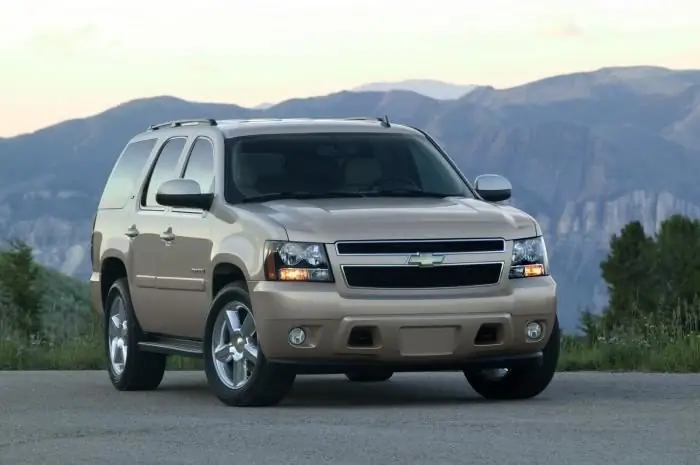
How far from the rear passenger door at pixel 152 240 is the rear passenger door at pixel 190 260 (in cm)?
10

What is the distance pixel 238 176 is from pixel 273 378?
1.64 meters

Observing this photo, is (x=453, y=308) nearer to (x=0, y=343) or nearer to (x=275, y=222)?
(x=275, y=222)

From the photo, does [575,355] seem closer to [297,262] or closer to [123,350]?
[123,350]

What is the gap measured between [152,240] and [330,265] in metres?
2.31

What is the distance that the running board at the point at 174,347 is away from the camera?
1212 cm

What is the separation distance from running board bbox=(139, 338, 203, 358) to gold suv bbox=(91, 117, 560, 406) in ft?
0.06

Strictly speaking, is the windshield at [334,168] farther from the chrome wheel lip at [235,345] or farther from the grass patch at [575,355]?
the grass patch at [575,355]

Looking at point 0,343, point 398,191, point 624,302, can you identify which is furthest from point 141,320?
point 624,302

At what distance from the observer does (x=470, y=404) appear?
38.0 feet

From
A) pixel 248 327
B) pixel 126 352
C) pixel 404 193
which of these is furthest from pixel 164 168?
pixel 248 327

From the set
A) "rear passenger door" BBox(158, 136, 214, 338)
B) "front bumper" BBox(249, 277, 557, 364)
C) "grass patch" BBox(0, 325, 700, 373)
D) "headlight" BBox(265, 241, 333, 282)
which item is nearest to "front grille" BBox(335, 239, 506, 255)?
"headlight" BBox(265, 241, 333, 282)

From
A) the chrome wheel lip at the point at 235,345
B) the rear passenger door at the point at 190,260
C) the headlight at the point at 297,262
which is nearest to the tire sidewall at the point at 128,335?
the rear passenger door at the point at 190,260

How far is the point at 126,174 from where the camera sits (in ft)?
46.2

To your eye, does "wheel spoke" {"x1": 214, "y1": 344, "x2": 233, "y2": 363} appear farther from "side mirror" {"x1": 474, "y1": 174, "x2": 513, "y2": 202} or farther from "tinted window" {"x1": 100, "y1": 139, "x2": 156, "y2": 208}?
"tinted window" {"x1": 100, "y1": 139, "x2": 156, "y2": 208}
